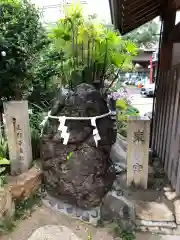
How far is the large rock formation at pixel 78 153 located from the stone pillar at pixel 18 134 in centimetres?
29

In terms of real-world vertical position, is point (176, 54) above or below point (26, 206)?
above

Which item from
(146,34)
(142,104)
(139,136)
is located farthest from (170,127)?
(146,34)

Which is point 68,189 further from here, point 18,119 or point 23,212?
point 18,119

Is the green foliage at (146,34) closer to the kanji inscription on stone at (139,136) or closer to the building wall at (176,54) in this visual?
the building wall at (176,54)

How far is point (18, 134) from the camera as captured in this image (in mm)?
3127

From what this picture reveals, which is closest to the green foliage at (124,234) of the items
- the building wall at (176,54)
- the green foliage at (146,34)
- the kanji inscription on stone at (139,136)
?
the kanji inscription on stone at (139,136)

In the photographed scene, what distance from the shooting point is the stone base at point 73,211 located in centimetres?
290

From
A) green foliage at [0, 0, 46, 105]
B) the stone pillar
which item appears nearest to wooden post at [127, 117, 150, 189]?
the stone pillar

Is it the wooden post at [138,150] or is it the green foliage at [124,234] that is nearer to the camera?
the green foliage at [124,234]

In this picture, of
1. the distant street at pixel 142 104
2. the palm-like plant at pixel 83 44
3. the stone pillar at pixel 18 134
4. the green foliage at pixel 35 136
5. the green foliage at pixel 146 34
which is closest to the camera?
the stone pillar at pixel 18 134

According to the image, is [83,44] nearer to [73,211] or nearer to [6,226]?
[73,211]

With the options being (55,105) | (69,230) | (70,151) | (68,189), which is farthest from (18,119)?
(69,230)

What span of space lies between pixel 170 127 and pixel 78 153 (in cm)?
176

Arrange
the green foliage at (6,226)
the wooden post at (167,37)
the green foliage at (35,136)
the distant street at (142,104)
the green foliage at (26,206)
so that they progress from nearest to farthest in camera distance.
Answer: the green foliage at (6,226)
the green foliage at (26,206)
the green foliage at (35,136)
the wooden post at (167,37)
the distant street at (142,104)
